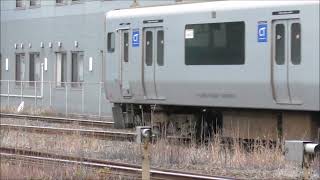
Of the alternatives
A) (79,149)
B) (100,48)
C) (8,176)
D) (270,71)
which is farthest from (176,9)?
(100,48)

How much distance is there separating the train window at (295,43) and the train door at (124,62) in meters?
4.82

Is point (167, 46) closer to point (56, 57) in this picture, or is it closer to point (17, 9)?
point (56, 57)

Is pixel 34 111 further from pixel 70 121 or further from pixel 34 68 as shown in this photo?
pixel 70 121

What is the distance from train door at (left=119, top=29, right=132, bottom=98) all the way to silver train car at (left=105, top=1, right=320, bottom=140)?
25mm

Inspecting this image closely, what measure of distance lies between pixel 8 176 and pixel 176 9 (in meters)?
6.93

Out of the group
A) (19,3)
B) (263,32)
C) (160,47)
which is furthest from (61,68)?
(263,32)

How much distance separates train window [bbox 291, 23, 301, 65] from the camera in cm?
1345

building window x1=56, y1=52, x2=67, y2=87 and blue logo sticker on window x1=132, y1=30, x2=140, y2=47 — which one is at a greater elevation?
blue logo sticker on window x1=132, y1=30, x2=140, y2=47

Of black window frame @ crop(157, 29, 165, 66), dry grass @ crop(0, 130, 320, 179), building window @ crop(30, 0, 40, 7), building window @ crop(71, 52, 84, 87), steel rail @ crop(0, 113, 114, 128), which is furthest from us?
building window @ crop(30, 0, 40, 7)

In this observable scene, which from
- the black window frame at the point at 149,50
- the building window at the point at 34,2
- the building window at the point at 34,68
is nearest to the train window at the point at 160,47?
the black window frame at the point at 149,50

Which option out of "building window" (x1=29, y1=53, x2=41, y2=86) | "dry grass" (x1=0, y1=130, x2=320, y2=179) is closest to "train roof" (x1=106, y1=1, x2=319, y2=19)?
"dry grass" (x1=0, y1=130, x2=320, y2=179)

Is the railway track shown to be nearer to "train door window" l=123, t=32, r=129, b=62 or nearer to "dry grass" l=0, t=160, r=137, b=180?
"dry grass" l=0, t=160, r=137, b=180

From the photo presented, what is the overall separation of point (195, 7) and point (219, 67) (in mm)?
1617

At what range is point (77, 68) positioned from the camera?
30.8 m
